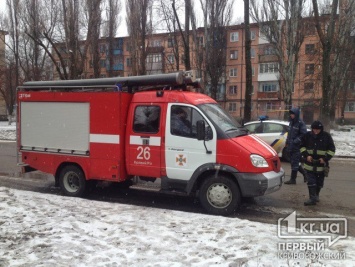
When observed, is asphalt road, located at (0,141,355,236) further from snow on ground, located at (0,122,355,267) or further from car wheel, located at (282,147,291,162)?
car wheel, located at (282,147,291,162)

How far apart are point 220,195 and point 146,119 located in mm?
2081

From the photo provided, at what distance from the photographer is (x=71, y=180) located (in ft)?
25.1

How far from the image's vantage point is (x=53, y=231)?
4.76m

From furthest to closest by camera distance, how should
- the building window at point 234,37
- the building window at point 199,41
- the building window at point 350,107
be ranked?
the building window at point 350,107 < the building window at point 234,37 < the building window at point 199,41

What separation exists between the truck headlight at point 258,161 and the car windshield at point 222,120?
58 centimetres

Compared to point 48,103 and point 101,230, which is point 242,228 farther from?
point 48,103

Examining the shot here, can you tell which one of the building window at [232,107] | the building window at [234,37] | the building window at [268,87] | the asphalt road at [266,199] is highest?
the building window at [234,37]

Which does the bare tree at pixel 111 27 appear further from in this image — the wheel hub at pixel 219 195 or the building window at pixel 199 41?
the wheel hub at pixel 219 195

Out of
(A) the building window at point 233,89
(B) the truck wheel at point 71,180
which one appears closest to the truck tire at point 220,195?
(B) the truck wheel at point 71,180

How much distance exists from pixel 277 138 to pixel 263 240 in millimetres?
8563

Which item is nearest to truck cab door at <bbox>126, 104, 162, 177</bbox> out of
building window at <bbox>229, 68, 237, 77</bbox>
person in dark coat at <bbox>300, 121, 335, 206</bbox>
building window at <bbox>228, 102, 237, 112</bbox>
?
person in dark coat at <bbox>300, 121, 335, 206</bbox>

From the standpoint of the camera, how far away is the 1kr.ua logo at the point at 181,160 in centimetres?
638

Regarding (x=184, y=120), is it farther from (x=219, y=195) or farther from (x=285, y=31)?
(x=285, y=31)

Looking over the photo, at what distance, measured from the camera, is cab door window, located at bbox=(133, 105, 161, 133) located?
667 cm
